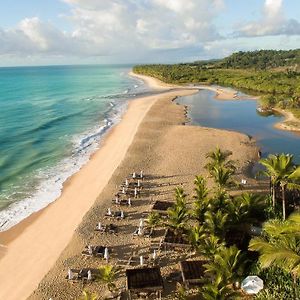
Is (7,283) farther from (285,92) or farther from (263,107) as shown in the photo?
(285,92)

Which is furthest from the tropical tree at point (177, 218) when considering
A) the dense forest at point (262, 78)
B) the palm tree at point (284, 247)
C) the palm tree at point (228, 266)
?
the dense forest at point (262, 78)

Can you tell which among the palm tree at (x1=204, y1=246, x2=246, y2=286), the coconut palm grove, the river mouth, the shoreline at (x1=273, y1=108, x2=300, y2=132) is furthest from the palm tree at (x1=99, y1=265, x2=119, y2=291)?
the shoreline at (x1=273, y1=108, x2=300, y2=132)

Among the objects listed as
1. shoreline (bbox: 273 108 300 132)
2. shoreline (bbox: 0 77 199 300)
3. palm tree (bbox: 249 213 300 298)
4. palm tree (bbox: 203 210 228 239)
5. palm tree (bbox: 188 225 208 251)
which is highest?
palm tree (bbox: 249 213 300 298)

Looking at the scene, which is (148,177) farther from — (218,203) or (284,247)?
(284,247)

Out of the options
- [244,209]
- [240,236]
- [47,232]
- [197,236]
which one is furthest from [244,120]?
[197,236]

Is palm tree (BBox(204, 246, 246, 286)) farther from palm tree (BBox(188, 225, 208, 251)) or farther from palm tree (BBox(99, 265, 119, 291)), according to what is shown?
palm tree (BBox(99, 265, 119, 291))

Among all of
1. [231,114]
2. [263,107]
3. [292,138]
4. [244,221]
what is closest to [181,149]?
[292,138]
